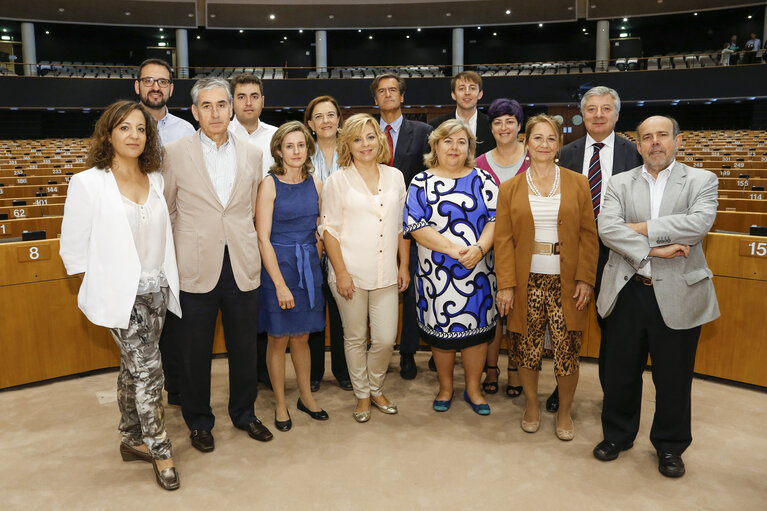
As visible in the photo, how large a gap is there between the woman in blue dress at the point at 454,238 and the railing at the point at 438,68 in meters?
14.0

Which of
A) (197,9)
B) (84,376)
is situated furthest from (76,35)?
(84,376)

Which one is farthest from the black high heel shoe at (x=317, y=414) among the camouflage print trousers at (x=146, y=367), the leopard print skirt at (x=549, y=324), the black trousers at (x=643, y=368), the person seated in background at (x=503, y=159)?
the black trousers at (x=643, y=368)

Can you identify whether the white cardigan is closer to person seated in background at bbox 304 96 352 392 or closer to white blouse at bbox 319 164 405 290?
white blouse at bbox 319 164 405 290

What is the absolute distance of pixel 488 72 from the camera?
655 inches

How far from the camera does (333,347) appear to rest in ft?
10.6

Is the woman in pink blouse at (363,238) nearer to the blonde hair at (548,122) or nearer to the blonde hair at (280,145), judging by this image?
the blonde hair at (280,145)

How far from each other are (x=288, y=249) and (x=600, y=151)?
1577 mm

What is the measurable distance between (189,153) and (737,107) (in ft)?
59.6

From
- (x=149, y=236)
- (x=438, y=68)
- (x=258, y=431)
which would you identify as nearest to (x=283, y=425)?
(x=258, y=431)

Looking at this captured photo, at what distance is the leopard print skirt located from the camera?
8.10 ft

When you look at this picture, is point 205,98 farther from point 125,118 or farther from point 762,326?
point 762,326

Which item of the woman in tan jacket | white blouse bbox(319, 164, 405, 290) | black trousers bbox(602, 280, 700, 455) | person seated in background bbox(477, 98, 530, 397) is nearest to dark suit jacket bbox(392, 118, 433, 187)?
person seated in background bbox(477, 98, 530, 397)

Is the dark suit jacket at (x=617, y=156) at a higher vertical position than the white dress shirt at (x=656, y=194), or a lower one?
higher

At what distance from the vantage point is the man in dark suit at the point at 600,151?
8.45ft
